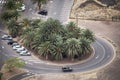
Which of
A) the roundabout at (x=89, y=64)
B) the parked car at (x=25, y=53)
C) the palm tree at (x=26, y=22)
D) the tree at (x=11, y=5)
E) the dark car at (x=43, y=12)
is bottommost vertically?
the roundabout at (x=89, y=64)

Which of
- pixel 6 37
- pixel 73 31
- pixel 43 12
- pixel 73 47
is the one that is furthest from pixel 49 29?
pixel 43 12

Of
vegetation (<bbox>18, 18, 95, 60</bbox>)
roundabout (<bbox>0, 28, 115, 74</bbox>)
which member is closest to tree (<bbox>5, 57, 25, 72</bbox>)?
roundabout (<bbox>0, 28, 115, 74</bbox>)

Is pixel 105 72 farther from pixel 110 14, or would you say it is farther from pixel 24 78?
pixel 110 14

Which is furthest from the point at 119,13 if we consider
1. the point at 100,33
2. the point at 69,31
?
the point at 69,31

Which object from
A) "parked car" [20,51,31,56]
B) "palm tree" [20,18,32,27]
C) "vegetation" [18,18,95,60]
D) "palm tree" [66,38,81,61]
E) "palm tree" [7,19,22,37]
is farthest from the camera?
"palm tree" [20,18,32,27]

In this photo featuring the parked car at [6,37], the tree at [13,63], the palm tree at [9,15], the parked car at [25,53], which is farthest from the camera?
the palm tree at [9,15]

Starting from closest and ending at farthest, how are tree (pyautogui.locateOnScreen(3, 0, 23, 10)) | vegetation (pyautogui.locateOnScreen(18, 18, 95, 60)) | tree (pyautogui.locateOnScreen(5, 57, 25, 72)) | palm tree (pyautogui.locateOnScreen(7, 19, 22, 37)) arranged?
tree (pyautogui.locateOnScreen(5, 57, 25, 72)) < vegetation (pyautogui.locateOnScreen(18, 18, 95, 60)) < palm tree (pyautogui.locateOnScreen(7, 19, 22, 37)) < tree (pyautogui.locateOnScreen(3, 0, 23, 10))

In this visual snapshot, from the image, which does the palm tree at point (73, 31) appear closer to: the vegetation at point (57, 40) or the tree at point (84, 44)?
the vegetation at point (57, 40)

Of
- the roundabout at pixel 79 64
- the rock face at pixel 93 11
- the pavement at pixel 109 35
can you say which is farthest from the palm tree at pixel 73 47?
the rock face at pixel 93 11

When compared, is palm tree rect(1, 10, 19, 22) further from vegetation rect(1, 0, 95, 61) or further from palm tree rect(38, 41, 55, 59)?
palm tree rect(38, 41, 55, 59)
